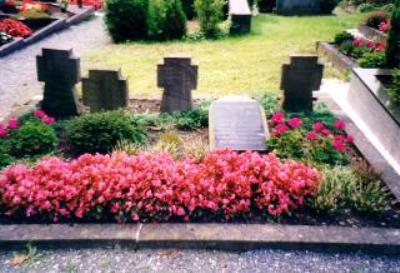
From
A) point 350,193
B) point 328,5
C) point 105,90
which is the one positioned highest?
point 328,5

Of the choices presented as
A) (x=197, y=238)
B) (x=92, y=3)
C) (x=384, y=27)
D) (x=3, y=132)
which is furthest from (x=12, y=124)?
(x=92, y=3)

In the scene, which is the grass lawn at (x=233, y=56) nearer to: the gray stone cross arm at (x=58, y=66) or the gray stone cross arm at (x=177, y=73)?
the gray stone cross arm at (x=177, y=73)

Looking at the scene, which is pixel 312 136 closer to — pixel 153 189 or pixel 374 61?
pixel 153 189

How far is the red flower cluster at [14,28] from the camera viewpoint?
495 inches

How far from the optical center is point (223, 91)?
868cm

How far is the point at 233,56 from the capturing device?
11.2 metres

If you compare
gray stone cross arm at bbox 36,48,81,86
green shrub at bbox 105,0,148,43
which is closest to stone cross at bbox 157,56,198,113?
gray stone cross arm at bbox 36,48,81,86

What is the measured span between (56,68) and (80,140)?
1.58 m

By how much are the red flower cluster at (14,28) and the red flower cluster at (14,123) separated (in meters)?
6.91

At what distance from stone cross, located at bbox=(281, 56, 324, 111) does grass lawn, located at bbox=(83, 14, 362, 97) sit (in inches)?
43.0

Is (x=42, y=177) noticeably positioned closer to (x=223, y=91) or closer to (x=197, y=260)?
(x=197, y=260)

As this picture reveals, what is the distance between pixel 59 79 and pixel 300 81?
3.68m

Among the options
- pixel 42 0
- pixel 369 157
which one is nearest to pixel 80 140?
pixel 369 157

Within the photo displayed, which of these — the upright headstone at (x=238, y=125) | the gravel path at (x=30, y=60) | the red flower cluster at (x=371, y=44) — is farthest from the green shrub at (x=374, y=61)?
the gravel path at (x=30, y=60)
